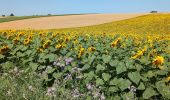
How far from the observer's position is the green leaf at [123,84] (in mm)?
6215

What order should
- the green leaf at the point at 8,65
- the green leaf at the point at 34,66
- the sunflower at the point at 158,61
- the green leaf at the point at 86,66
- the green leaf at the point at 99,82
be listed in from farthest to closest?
the green leaf at the point at 8,65 → the green leaf at the point at 34,66 → the green leaf at the point at 86,66 → the green leaf at the point at 99,82 → the sunflower at the point at 158,61

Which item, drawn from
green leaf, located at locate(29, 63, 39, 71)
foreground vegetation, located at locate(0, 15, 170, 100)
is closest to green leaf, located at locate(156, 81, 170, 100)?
foreground vegetation, located at locate(0, 15, 170, 100)

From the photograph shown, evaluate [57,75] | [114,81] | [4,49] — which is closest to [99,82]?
[114,81]

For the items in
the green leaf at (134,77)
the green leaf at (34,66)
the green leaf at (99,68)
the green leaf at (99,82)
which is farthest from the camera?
the green leaf at (34,66)

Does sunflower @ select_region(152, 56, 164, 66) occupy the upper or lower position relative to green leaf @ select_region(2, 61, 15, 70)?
upper

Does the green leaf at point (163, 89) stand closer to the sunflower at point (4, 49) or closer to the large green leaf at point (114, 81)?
the large green leaf at point (114, 81)

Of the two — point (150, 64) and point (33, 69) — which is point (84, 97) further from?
point (33, 69)

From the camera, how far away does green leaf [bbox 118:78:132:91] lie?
6.21 m

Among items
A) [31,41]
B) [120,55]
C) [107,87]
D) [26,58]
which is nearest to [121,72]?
[107,87]

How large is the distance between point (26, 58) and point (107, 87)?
273 centimetres

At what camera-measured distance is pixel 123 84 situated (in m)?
6.27

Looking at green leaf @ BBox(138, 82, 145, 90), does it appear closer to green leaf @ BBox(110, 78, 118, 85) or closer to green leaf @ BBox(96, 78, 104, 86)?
green leaf @ BBox(110, 78, 118, 85)

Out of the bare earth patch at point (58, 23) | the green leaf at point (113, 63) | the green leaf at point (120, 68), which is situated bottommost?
the bare earth patch at point (58, 23)

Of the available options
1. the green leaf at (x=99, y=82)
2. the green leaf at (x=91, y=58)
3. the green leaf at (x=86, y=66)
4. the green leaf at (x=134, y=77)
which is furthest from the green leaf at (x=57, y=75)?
the green leaf at (x=134, y=77)
